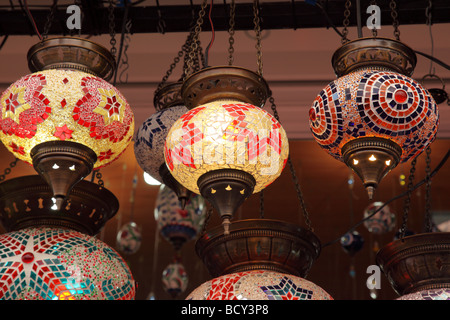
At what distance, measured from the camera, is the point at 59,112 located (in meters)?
1.78

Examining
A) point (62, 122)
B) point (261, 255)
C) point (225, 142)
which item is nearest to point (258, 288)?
point (261, 255)

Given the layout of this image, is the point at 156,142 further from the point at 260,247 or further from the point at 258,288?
the point at 258,288

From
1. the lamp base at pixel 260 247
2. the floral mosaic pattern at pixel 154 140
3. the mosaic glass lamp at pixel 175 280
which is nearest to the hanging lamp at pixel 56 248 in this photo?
the floral mosaic pattern at pixel 154 140

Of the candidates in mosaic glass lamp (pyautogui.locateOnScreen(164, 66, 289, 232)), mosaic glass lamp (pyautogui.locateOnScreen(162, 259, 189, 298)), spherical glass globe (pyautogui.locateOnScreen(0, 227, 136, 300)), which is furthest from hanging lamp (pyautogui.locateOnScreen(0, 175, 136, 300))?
mosaic glass lamp (pyautogui.locateOnScreen(162, 259, 189, 298))

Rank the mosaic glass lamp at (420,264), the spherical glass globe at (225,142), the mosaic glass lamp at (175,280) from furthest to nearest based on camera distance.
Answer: the mosaic glass lamp at (175,280) < the mosaic glass lamp at (420,264) < the spherical glass globe at (225,142)

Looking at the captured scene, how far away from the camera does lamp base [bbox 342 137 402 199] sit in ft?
5.91

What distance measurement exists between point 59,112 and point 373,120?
0.75 metres

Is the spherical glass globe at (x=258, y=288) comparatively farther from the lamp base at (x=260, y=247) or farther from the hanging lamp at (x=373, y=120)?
the hanging lamp at (x=373, y=120)

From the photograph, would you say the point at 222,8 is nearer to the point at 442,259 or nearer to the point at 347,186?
the point at 442,259

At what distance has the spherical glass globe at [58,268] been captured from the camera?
188cm

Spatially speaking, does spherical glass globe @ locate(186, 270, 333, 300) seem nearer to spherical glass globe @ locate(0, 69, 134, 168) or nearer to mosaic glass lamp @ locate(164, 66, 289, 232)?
mosaic glass lamp @ locate(164, 66, 289, 232)

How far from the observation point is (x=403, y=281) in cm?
207

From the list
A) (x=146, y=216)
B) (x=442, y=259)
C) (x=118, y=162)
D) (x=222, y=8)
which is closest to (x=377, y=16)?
(x=442, y=259)

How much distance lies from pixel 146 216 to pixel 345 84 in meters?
4.83
